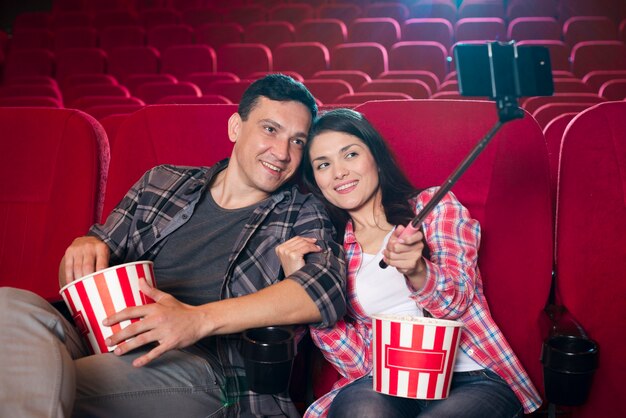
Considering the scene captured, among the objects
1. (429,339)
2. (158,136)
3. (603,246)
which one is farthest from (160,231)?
(603,246)

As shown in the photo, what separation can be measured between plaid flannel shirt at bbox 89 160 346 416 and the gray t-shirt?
0.02 metres

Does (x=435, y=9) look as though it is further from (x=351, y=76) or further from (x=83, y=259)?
(x=83, y=259)

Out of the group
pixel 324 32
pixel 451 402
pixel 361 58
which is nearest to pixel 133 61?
pixel 324 32

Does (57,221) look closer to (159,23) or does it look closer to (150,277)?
(150,277)

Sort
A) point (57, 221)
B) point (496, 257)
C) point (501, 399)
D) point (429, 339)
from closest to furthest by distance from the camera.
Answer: point (429, 339) → point (501, 399) → point (496, 257) → point (57, 221)

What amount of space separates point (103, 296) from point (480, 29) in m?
2.67

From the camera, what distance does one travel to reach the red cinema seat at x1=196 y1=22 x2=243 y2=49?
3.31 meters

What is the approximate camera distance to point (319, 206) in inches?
38.9

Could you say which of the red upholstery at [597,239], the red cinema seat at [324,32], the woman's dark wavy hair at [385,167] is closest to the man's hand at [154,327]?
the woman's dark wavy hair at [385,167]

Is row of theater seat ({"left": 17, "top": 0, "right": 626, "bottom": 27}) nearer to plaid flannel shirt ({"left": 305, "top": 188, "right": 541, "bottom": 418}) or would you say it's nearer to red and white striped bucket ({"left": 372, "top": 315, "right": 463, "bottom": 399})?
plaid flannel shirt ({"left": 305, "top": 188, "right": 541, "bottom": 418})

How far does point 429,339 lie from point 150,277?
0.31 meters

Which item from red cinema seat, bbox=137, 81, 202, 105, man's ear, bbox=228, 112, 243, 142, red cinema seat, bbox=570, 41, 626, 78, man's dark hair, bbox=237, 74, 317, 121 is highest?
man's dark hair, bbox=237, 74, 317, 121

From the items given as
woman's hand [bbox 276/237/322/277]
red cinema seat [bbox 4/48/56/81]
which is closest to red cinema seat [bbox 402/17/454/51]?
red cinema seat [bbox 4/48/56/81]

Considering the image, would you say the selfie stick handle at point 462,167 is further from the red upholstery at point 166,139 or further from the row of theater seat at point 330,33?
the row of theater seat at point 330,33
